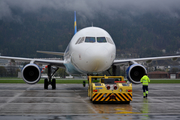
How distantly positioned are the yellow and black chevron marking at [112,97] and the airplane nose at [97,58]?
281cm

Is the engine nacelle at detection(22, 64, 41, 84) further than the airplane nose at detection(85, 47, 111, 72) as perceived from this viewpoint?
Yes

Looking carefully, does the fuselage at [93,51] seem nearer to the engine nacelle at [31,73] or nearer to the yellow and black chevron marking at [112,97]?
the yellow and black chevron marking at [112,97]

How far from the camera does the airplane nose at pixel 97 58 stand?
50.8 ft

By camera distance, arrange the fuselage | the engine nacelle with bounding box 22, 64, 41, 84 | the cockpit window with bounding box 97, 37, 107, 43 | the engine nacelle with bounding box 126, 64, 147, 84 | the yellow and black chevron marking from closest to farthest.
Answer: the yellow and black chevron marking < the fuselage < the cockpit window with bounding box 97, 37, 107, 43 < the engine nacelle with bounding box 126, 64, 147, 84 < the engine nacelle with bounding box 22, 64, 41, 84

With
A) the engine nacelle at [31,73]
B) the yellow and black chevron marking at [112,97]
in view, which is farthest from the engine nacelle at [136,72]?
the engine nacelle at [31,73]

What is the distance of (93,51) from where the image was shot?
15.6 metres

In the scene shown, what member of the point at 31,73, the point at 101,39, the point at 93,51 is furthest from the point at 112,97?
the point at 31,73

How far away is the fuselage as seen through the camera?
15648mm

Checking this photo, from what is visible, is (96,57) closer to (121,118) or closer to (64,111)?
(64,111)

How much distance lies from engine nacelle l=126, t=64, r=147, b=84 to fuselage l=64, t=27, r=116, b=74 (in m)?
3.50

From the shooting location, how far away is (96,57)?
15.4 metres

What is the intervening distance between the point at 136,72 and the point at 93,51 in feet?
19.4

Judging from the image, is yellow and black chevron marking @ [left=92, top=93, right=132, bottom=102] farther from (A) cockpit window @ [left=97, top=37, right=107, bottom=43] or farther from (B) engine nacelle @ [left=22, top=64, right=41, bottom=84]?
(B) engine nacelle @ [left=22, top=64, right=41, bottom=84]

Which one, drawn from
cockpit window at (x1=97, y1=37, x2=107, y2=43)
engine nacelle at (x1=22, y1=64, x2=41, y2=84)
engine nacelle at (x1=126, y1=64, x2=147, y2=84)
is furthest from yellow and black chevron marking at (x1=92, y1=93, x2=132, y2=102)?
engine nacelle at (x1=22, y1=64, x2=41, y2=84)
